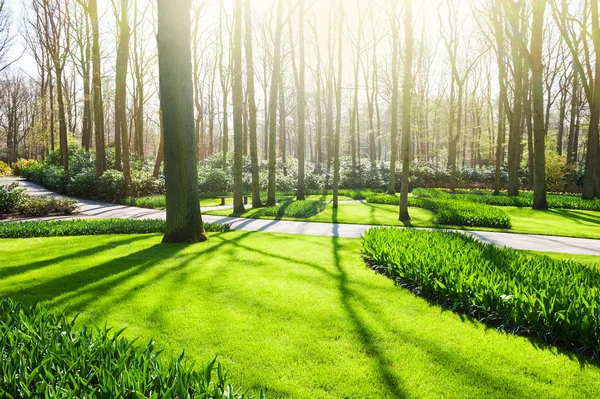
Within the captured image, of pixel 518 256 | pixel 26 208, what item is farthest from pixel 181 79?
pixel 26 208

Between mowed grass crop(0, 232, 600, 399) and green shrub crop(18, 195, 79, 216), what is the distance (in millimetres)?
8019

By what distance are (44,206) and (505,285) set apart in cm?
1572

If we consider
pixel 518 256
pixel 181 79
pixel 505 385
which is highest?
pixel 181 79

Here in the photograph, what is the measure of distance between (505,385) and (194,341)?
2804 mm

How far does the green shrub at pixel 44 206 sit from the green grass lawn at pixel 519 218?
5603mm

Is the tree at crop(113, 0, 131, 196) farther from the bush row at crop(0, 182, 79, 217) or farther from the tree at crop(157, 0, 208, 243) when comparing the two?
the tree at crop(157, 0, 208, 243)

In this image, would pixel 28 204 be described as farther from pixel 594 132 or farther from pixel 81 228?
pixel 594 132

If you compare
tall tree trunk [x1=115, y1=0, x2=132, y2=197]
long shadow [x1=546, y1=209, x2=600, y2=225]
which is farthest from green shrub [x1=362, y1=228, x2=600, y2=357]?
tall tree trunk [x1=115, y1=0, x2=132, y2=197]

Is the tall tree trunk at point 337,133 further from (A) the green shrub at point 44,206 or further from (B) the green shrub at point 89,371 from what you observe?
(B) the green shrub at point 89,371

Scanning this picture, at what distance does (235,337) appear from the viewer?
3697 mm

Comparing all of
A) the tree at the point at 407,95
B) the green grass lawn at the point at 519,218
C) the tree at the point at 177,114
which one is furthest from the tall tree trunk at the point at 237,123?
the tree at the point at 407,95

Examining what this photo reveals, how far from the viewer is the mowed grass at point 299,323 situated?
2.97 metres

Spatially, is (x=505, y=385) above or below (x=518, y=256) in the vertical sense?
below

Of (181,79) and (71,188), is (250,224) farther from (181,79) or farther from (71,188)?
(71,188)
